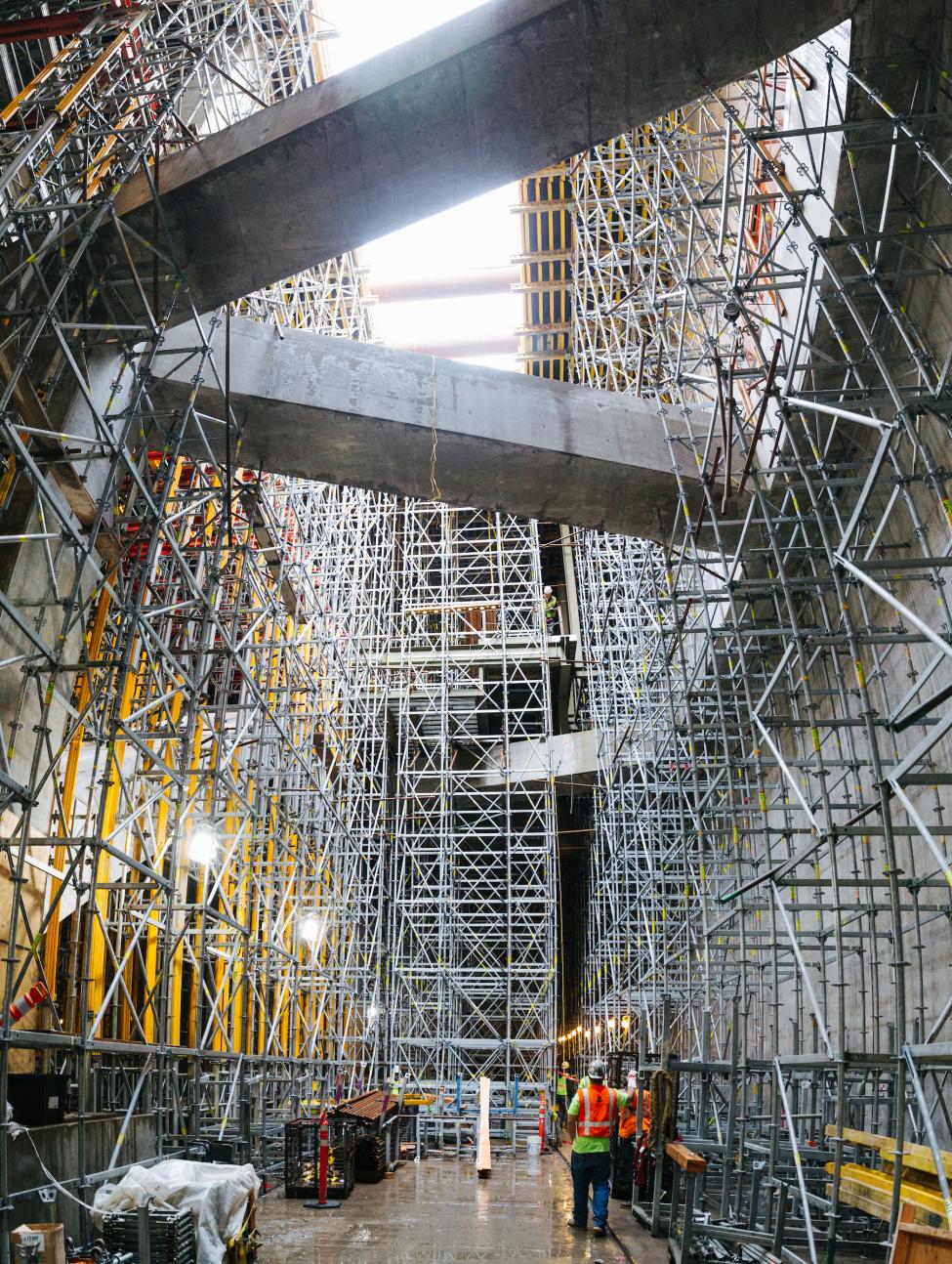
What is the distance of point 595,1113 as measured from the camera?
414 inches

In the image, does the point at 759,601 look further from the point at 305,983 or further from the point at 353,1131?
the point at 305,983

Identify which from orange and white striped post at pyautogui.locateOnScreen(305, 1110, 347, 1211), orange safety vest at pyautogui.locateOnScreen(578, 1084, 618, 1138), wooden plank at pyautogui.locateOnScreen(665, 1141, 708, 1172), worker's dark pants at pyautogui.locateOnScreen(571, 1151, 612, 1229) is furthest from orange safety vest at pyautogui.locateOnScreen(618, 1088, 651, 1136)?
wooden plank at pyautogui.locateOnScreen(665, 1141, 708, 1172)

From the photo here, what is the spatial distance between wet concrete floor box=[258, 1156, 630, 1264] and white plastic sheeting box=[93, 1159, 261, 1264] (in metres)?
1.04

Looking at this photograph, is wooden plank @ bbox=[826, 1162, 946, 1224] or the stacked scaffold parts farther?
the stacked scaffold parts

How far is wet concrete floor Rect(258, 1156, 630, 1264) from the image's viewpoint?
903 cm

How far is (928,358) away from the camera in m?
8.23

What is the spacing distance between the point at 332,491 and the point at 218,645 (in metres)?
9.67

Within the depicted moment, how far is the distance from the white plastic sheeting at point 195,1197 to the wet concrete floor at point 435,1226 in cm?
104

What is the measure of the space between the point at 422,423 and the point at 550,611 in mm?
22220

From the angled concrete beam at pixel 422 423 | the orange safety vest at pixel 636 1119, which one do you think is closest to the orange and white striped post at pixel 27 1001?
the angled concrete beam at pixel 422 423

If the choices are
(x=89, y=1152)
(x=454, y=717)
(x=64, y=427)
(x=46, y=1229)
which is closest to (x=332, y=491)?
(x=454, y=717)

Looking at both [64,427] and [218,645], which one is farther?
[218,645]

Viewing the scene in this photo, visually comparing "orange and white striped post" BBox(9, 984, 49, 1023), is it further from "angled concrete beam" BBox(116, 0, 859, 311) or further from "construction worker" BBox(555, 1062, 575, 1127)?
"construction worker" BBox(555, 1062, 575, 1127)

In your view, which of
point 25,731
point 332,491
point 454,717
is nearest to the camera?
point 25,731
